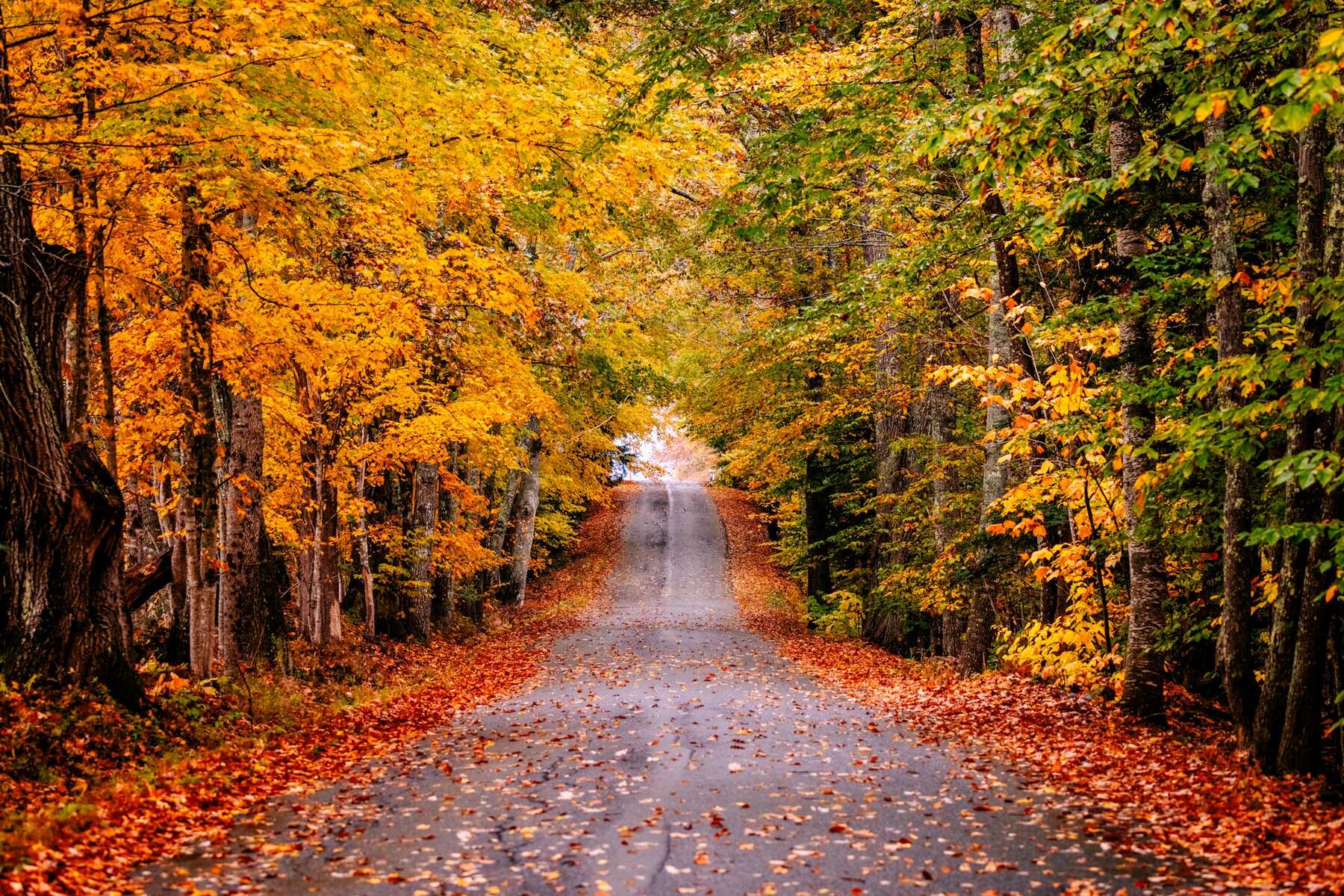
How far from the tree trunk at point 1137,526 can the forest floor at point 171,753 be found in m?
7.62

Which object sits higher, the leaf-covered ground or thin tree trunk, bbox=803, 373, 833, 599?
thin tree trunk, bbox=803, 373, 833, 599

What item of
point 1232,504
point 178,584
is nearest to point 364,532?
point 178,584

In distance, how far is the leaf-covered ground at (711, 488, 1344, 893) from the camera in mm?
5965

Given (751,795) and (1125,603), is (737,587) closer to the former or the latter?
(1125,603)

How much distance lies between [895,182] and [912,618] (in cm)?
941

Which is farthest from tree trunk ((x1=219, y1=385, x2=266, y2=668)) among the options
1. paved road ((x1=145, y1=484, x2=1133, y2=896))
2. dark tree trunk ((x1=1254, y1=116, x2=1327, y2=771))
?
dark tree trunk ((x1=1254, y1=116, x2=1327, y2=771))

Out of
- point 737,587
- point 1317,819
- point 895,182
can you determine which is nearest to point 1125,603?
point 1317,819

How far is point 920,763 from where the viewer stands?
925 cm

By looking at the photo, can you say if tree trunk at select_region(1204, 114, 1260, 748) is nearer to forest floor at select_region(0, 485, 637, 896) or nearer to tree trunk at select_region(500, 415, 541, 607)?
forest floor at select_region(0, 485, 637, 896)

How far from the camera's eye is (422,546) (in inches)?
766

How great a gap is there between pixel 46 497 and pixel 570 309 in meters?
11.1

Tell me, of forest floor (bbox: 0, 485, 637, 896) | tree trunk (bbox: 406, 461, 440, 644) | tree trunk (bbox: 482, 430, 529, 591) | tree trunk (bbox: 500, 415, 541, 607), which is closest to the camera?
forest floor (bbox: 0, 485, 637, 896)

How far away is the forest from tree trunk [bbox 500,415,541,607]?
9847 mm

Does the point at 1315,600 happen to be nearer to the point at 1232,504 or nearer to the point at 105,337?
the point at 1232,504
